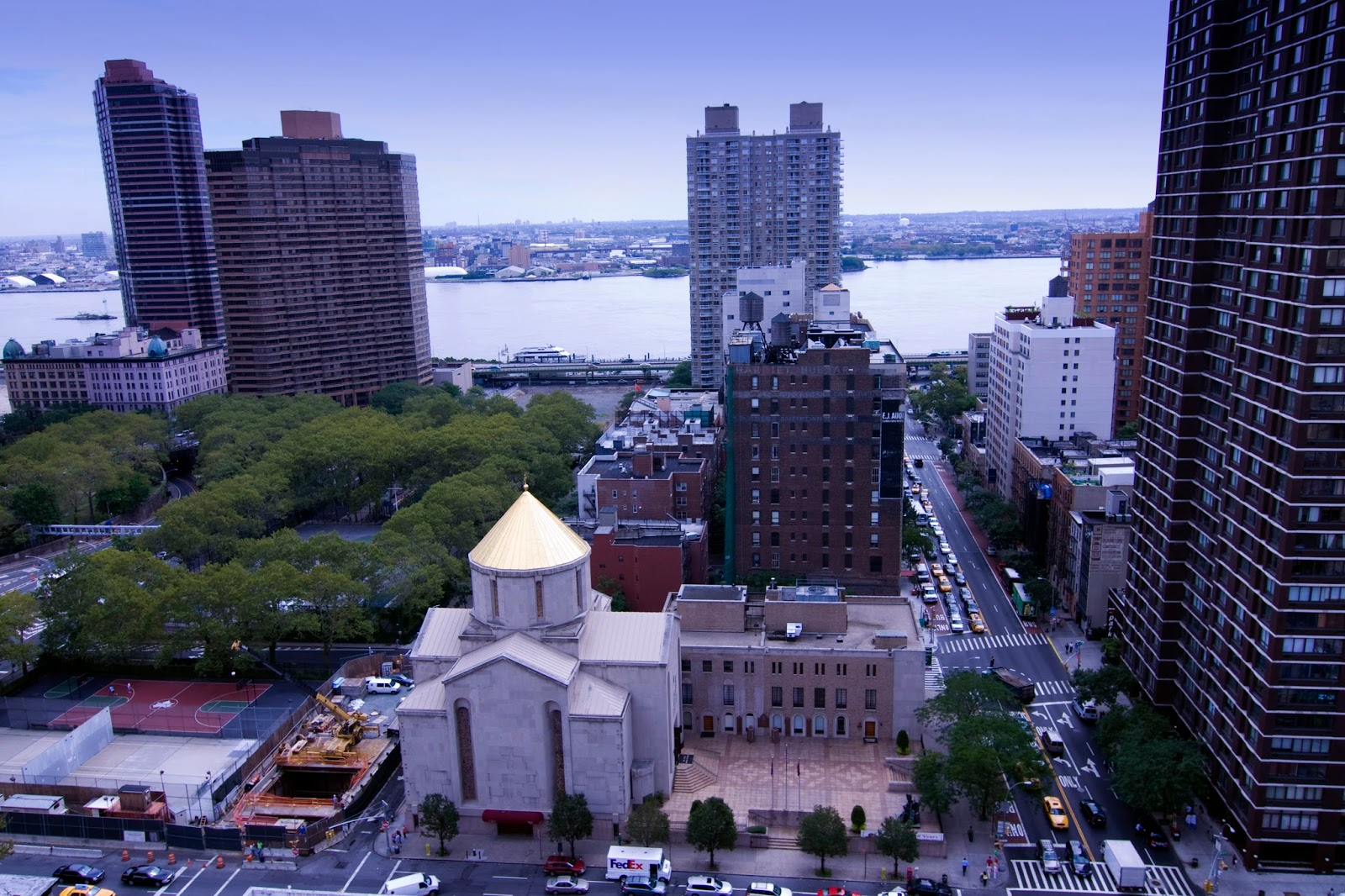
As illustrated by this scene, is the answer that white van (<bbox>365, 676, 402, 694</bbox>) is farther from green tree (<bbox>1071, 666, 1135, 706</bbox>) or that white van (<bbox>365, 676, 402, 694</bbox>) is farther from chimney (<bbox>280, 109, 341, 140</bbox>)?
chimney (<bbox>280, 109, 341, 140</bbox>)

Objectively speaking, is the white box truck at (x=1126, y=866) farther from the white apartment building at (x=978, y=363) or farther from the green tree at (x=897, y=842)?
the white apartment building at (x=978, y=363)

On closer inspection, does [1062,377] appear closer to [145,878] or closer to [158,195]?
[145,878]

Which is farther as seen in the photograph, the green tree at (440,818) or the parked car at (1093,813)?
the parked car at (1093,813)

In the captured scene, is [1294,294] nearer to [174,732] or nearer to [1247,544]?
[1247,544]

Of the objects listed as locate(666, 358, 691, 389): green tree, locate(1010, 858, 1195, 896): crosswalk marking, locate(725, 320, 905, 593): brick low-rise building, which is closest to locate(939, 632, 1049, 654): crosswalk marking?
locate(725, 320, 905, 593): brick low-rise building

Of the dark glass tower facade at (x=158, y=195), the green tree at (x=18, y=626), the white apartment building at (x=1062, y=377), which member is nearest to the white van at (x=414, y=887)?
the green tree at (x=18, y=626)

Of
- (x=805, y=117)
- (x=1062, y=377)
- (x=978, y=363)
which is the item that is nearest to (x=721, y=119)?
(x=805, y=117)
